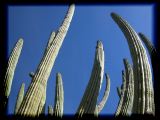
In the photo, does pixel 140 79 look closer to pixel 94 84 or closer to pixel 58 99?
pixel 94 84

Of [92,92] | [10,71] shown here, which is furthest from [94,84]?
[10,71]

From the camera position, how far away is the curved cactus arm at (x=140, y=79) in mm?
3910

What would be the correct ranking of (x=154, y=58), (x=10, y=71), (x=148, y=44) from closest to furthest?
(x=154, y=58), (x=148, y=44), (x=10, y=71)

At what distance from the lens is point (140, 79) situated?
4109mm

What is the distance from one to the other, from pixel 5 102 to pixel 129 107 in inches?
66.9

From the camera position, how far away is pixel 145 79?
4102mm

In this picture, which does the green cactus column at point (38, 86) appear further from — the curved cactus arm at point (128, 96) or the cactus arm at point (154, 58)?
the cactus arm at point (154, 58)

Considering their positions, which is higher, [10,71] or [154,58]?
[154,58]

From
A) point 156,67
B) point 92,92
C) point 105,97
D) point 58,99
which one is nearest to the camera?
point 156,67

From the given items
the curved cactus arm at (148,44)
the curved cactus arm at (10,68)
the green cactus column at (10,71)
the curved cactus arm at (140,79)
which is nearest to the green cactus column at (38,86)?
the green cactus column at (10,71)

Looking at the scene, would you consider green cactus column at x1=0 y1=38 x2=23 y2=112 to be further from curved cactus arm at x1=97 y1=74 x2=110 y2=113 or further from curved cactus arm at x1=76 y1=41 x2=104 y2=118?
curved cactus arm at x1=97 y1=74 x2=110 y2=113

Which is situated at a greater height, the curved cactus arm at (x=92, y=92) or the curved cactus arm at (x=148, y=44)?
the curved cactus arm at (x=148, y=44)
